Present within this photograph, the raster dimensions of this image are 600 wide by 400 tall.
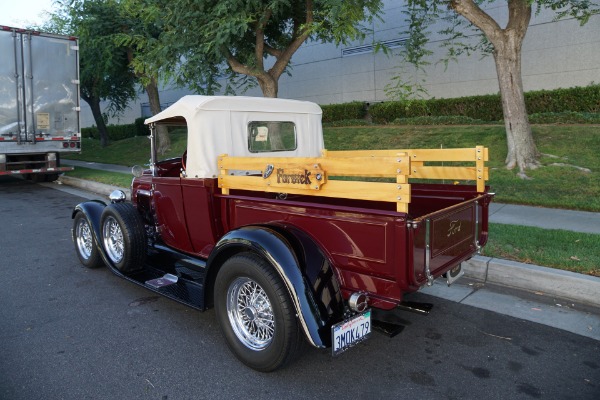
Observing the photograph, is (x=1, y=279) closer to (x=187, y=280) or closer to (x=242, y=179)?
(x=187, y=280)

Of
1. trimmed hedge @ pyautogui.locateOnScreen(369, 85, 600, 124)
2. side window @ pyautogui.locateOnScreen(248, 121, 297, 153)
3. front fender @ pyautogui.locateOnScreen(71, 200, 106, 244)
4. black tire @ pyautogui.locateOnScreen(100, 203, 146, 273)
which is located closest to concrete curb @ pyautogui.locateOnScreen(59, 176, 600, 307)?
side window @ pyautogui.locateOnScreen(248, 121, 297, 153)

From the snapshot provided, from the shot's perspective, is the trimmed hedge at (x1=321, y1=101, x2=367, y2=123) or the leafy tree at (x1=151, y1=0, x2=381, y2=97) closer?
the leafy tree at (x1=151, y1=0, x2=381, y2=97)

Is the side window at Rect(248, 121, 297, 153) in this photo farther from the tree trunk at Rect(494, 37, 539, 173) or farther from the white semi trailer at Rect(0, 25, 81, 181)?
the white semi trailer at Rect(0, 25, 81, 181)

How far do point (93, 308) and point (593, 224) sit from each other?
6.05 metres

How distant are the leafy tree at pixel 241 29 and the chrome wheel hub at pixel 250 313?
6.49 metres

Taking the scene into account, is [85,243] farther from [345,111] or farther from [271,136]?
[345,111]

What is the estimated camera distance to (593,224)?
6.23m

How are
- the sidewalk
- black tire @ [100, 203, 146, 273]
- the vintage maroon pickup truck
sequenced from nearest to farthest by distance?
the vintage maroon pickup truck
the sidewalk
black tire @ [100, 203, 146, 273]

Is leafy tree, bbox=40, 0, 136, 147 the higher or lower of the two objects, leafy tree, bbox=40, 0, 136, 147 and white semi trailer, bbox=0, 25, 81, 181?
the higher

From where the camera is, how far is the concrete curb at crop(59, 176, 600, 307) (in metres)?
4.21

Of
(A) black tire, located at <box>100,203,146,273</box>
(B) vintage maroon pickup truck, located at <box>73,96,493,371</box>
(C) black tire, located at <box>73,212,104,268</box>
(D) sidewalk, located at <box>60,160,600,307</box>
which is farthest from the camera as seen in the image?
(C) black tire, located at <box>73,212,104,268</box>

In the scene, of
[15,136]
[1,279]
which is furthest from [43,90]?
[1,279]

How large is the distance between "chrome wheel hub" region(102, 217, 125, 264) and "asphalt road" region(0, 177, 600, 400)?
1.36 ft

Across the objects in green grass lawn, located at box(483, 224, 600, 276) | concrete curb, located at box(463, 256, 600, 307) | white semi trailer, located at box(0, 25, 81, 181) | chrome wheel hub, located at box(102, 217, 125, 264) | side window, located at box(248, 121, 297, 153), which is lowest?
concrete curb, located at box(463, 256, 600, 307)
